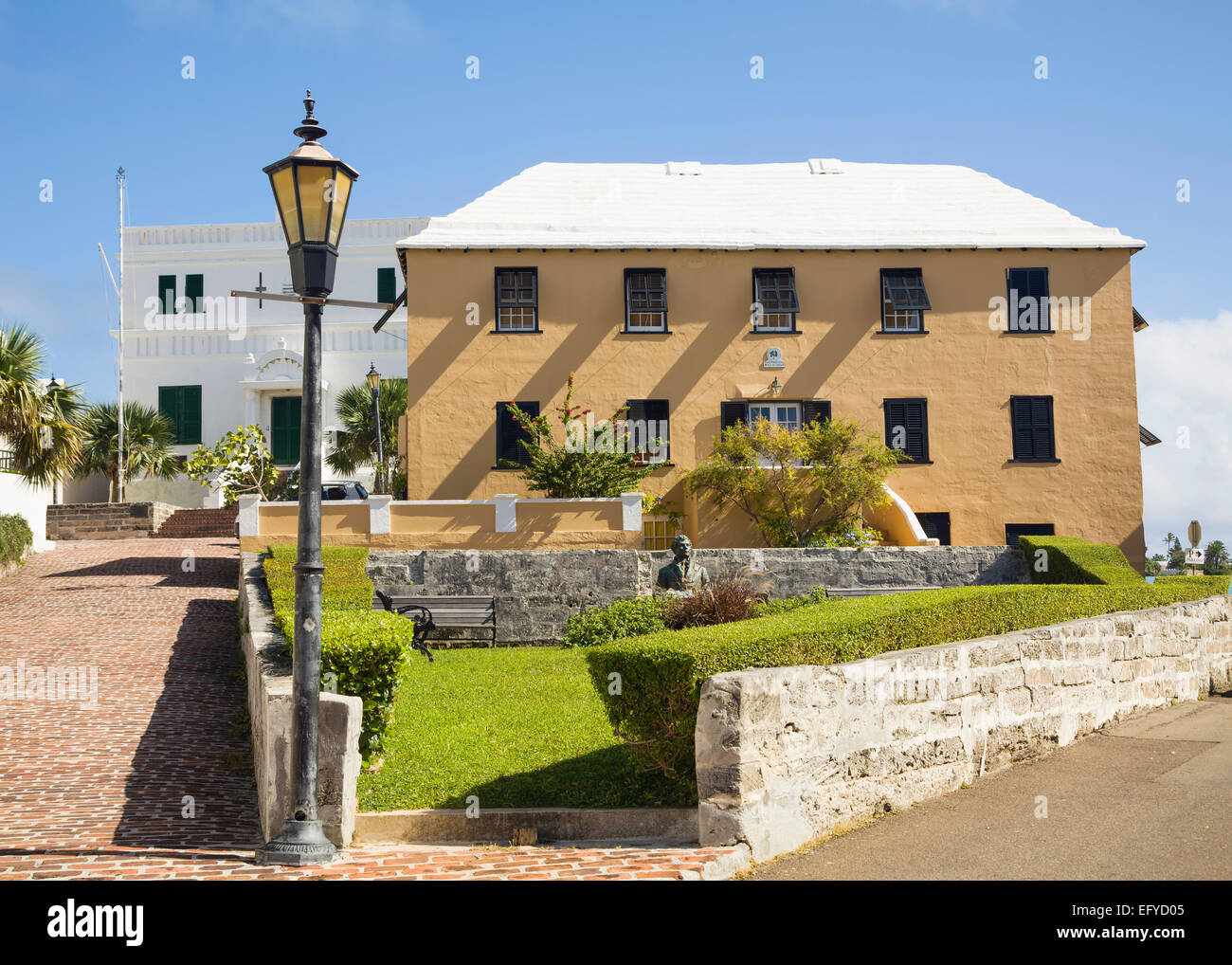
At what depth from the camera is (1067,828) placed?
6.89 metres

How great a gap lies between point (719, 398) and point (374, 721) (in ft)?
51.4

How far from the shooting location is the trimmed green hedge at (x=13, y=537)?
69.4 feet

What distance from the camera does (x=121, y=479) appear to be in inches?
1284

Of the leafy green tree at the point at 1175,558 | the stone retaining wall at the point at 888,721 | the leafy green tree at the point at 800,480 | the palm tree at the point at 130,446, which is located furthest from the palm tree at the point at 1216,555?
the palm tree at the point at 130,446

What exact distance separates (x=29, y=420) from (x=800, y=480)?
15.0 metres

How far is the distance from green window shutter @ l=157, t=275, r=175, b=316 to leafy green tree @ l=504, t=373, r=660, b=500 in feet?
62.9

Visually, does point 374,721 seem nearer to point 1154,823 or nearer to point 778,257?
point 1154,823

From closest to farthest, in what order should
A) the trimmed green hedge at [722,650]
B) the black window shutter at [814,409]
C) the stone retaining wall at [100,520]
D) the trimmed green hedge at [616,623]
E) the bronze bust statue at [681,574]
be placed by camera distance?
the trimmed green hedge at [722,650] < the bronze bust statue at [681,574] < the trimmed green hedge at [616,623] < the black window shutter at [814,409] < the stone retaining wall at [100,520]

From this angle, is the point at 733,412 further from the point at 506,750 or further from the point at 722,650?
the point at 722,650

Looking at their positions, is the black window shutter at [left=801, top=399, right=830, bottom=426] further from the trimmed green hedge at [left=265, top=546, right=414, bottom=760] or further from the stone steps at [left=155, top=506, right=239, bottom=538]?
the stone steps at [left=155, top=506, right=239, bottom=538]

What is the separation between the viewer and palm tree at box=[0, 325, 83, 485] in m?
21.0

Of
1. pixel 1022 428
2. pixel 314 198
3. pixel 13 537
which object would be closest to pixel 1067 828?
pixel 314 198

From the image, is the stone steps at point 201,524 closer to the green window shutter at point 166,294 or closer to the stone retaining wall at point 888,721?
the green window shutter at point 166,294
